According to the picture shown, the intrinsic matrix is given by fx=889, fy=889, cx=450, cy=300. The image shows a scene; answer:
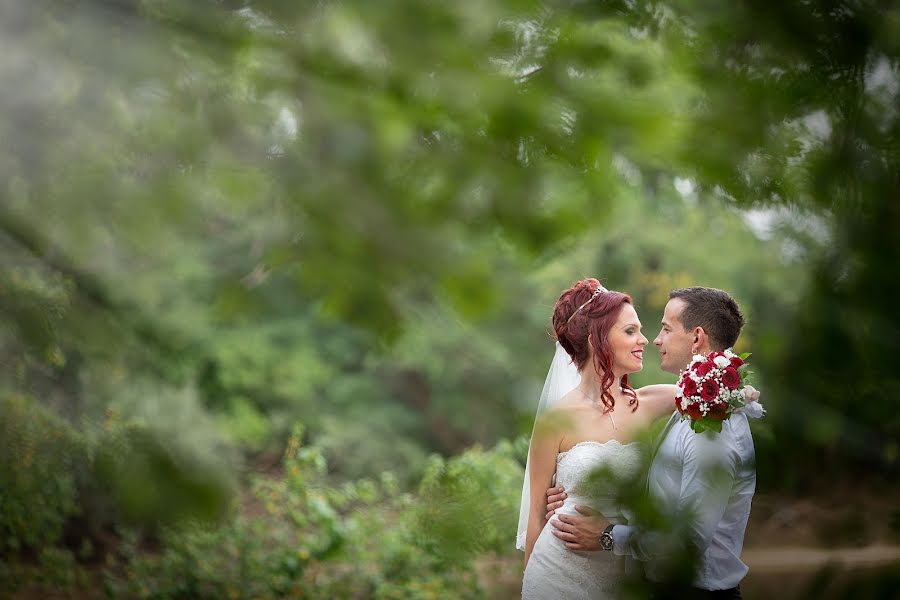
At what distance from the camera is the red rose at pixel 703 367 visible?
1869 mm

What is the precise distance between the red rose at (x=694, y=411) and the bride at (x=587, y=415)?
55 cm

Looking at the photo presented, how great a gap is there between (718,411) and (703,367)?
134 mm

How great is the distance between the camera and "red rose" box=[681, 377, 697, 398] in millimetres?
1848

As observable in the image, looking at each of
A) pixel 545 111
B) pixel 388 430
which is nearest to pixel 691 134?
pixel 545 111

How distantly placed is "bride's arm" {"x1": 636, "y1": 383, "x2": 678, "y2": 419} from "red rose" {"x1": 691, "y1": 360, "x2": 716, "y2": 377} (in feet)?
1.87

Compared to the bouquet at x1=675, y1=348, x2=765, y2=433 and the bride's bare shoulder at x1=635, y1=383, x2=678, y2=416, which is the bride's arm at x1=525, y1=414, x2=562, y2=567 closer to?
the bride's bare shoulder at x1=635, y1=383, x2=678, y2=416

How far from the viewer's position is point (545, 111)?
119cm

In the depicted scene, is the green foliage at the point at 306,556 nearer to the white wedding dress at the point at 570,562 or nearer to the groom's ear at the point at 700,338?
the white wedding dress at the point at 570,562

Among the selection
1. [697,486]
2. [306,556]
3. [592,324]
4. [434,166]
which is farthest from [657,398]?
[306,556]

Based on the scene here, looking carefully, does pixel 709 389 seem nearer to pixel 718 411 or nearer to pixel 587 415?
pixel 718 411

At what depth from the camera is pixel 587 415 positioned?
103 inches

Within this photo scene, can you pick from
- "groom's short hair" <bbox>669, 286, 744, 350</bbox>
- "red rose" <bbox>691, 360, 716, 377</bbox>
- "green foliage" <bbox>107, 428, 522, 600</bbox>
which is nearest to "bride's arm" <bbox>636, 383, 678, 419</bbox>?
"groom's short hair" <bbox>669, 286, 744, 350</bbox>

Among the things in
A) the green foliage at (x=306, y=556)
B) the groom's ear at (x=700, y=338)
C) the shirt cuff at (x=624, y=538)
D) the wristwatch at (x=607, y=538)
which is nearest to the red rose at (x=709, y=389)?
the shirt cuff at (x=624, y=538)

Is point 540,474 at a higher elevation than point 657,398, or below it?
below
